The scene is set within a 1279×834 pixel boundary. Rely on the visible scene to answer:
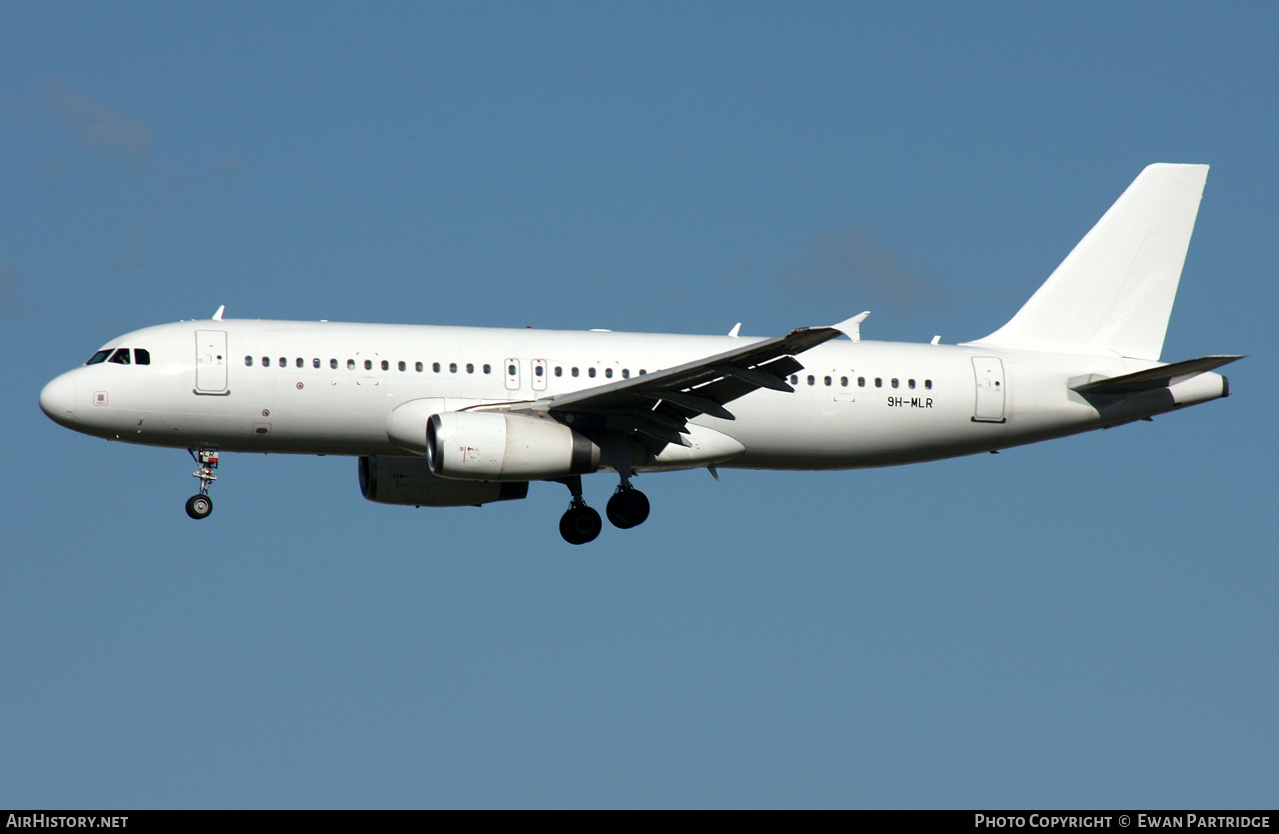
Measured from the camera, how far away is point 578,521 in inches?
1527

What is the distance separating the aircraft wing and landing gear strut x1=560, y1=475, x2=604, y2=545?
7.19 feet

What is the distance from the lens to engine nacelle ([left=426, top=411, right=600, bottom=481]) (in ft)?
116

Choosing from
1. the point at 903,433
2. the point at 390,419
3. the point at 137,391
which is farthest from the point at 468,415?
the point at 903,433

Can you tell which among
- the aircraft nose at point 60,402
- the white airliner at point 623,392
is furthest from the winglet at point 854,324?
the aircraft nose at point 60,402

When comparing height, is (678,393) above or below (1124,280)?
below

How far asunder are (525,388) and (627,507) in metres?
3.55

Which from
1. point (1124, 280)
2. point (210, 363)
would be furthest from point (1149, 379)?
point (210, 363)

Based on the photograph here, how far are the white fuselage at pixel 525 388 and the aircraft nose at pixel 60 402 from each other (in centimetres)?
3

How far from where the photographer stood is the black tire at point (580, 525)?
127 ft

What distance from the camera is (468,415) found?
35.9 metres

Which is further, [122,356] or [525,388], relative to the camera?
[525,388]

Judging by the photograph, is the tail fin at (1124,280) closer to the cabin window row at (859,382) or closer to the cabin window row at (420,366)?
the cabin window row at (859,382)

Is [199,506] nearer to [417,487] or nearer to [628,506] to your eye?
[417,487]

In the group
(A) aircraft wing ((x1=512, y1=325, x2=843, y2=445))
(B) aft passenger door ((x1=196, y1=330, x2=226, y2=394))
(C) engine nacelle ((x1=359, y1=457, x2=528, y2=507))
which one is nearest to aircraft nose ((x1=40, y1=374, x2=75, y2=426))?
(B) aft passenger door ((x1=196, y1=330, x2=226, y2=394))
